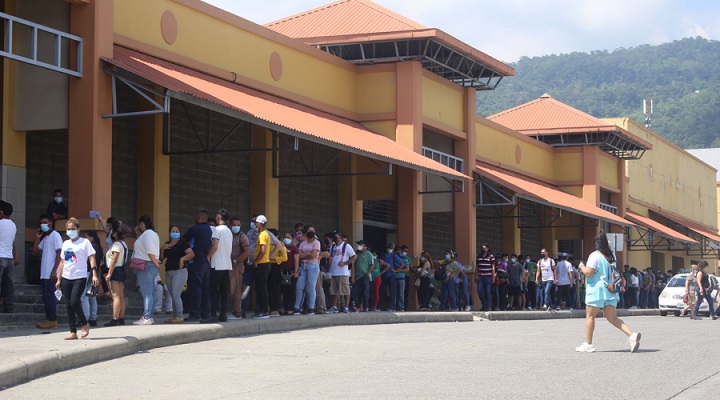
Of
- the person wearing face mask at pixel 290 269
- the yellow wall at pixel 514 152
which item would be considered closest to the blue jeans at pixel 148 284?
the person wearing face mask at pixel 290 269

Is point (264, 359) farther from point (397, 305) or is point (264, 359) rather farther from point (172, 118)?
point (397, 305)

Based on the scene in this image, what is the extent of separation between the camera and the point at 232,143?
80.9 ft

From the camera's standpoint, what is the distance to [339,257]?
71.9 feet

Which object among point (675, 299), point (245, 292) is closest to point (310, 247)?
point (245, 292)

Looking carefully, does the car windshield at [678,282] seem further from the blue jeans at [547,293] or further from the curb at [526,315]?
the blue jeans at [547,293]

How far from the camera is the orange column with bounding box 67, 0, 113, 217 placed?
18.3 m

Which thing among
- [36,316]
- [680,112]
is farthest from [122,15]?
[680,112]

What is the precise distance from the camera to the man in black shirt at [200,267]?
16672 mm

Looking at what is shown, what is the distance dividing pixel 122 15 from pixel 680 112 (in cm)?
15550

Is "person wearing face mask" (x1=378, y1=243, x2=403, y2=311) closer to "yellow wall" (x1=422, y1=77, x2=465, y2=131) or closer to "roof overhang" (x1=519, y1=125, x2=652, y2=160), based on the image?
"yellow wall" (x1=422, y1=77, x2=465, y2=131)

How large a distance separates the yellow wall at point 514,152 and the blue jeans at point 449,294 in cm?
883

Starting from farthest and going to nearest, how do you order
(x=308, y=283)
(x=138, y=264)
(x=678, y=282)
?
(x=678, y=282) < (x=308, y=283) < (x=138, y=264)

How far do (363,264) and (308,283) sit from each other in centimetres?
353

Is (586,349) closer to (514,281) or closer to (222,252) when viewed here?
(222,252)
